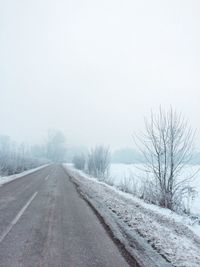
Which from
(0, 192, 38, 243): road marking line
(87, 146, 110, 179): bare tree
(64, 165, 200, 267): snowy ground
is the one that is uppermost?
(87, 146, 110, 179): bare tree

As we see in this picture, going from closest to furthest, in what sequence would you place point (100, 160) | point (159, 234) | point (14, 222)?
1. point (159, 234)
2. point (14, 222)
3. point (100, 160)

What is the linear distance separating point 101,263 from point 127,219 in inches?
150

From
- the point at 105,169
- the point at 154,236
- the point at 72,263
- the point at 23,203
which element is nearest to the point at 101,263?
the point at 72,263

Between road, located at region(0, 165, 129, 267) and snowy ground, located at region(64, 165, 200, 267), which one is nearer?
road, located at region(0, 165, 129, 267)

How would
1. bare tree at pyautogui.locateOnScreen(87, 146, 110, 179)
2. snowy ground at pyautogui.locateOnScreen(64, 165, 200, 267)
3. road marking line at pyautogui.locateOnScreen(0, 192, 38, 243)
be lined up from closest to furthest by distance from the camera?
1. snowy ground at pyautogui.locateOnScreen(64, 165, 200, 267)
2. road marking line at pyautogui.locateOnScreen(0, 192, 38, 243)
3. bare tree at pyautogui.locateOnScreen(87, 146, 110, 179)

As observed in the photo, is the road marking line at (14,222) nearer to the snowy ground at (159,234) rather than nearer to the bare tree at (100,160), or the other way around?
the snowy ground at (159,234)

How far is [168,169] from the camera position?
1274cm

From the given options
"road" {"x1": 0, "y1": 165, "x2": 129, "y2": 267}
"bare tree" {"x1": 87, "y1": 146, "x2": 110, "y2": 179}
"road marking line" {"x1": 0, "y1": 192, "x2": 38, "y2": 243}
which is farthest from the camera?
"bare tree" {"x1": 87, "y1": 146, "x2": 110, "y2": 179}

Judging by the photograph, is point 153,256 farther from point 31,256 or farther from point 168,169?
point 168,169

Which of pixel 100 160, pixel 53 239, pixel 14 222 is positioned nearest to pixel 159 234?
pixel 53 239

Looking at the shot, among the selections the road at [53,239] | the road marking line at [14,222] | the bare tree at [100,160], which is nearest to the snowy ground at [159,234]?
the road at [53,239]

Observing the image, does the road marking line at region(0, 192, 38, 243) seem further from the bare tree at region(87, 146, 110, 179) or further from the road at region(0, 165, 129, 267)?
the bare tree at region(87, 146, 110, 179)

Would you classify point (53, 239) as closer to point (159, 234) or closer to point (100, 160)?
point (159, 234)

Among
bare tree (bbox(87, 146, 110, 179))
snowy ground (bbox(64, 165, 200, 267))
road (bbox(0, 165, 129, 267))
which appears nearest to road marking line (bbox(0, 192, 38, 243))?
road (bbox(0, 165, 129, 267))
